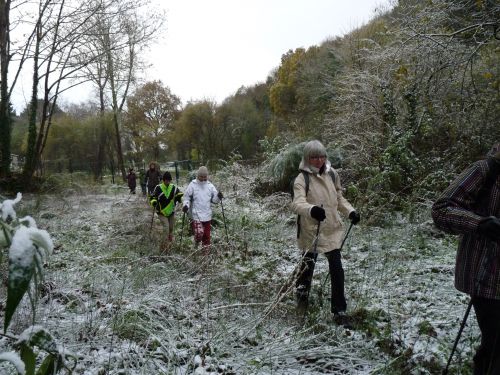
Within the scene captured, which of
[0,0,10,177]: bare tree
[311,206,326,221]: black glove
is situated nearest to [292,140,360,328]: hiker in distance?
[311,206,326,221]: black glove

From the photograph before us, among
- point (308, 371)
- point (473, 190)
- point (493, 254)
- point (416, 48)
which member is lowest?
point (308, 371)

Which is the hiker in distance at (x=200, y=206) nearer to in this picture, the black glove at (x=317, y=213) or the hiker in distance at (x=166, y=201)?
the hiker in distance at (x=166, y=201)

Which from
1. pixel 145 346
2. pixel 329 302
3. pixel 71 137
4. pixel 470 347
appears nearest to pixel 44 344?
pixel 145 346

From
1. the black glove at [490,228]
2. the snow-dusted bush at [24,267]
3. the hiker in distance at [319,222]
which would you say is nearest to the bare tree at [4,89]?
the hiker in distance at [319,222]

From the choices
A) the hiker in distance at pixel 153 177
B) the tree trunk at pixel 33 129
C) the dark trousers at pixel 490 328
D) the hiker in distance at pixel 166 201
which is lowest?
the dark trousers at pixel 490 328

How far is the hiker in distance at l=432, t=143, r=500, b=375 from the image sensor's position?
237cm

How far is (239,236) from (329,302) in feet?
11.3

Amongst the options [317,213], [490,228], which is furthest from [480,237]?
[317,213]

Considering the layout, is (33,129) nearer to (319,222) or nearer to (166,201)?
(166,201)

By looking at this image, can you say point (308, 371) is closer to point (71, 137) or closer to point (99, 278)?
point (99, 278)

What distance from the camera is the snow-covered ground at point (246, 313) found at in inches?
123

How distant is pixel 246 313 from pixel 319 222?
1154 mm

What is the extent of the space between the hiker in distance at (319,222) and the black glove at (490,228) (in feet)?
5.80

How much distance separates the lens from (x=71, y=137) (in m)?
32.8
